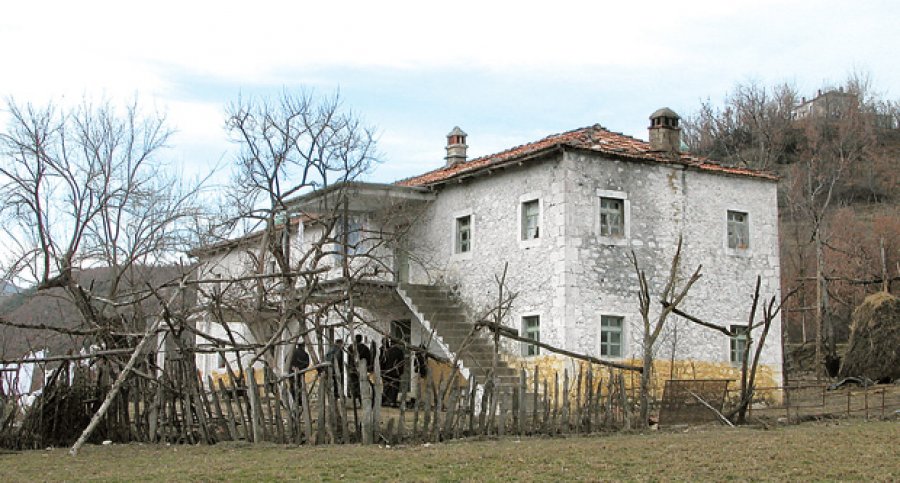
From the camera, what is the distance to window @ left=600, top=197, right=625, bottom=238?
73.6ft

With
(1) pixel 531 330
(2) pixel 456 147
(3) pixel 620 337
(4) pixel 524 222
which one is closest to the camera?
(3) pixel 620 337

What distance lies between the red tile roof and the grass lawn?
9.27 metres

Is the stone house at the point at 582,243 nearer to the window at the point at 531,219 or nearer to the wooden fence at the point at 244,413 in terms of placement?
the window at the point at 531,219

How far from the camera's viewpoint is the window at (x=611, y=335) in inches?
865

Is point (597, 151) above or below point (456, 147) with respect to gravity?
below

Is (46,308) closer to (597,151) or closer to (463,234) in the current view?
(463,234)

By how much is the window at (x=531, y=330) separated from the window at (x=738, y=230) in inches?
211

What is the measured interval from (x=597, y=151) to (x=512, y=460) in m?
11.7

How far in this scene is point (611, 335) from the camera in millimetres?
22125

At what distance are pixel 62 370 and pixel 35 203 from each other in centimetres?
734

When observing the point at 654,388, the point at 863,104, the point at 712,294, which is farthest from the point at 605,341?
the point at 863,104

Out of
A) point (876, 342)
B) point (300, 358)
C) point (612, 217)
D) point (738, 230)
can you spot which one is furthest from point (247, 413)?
point (876, 342)

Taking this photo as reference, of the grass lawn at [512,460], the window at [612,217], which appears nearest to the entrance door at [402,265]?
the window at [612,217]

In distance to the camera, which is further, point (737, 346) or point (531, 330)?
point (737, 346)
